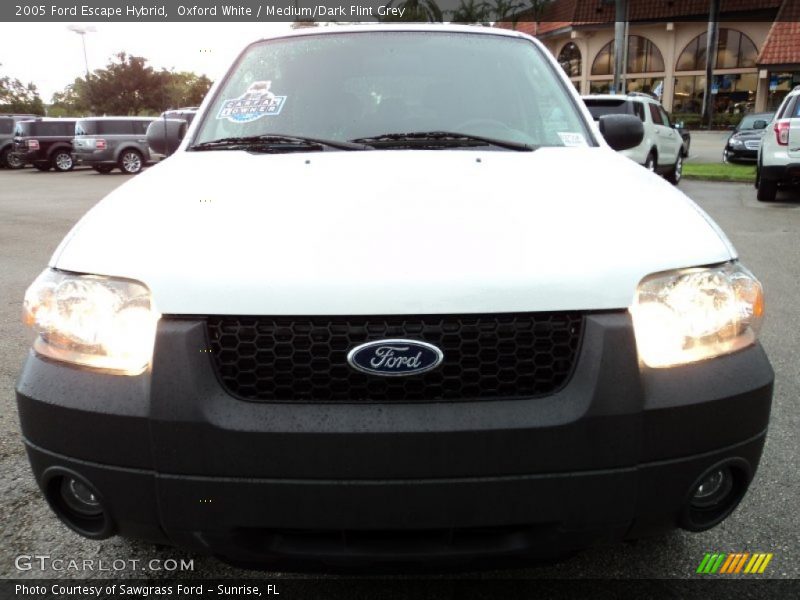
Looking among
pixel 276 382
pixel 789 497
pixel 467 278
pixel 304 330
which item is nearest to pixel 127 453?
pixel 276 382

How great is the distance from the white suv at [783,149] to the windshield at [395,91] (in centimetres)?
853

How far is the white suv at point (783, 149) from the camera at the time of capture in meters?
10.0

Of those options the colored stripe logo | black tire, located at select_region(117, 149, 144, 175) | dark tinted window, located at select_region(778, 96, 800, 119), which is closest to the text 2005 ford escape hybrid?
the colored stripe logo

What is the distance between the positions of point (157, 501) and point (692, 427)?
1.20 meters

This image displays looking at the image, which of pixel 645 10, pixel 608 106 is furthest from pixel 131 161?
pixel 645 10

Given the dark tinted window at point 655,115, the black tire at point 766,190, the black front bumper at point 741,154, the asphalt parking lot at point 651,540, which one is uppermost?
the dark tinted window at point 655,115

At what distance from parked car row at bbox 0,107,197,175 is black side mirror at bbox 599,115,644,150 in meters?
19.8

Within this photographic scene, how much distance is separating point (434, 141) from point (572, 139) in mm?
556

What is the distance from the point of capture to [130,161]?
22.0 m

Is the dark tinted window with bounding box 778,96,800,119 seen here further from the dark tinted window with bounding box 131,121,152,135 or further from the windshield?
the dark tinted window with bounding box 131,121,152,135

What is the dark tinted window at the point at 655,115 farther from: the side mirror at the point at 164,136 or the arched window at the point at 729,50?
the arched window at the point at 729,50

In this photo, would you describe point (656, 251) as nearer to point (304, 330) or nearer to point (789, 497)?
point (304, 330)

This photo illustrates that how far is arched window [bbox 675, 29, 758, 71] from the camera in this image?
40.6 metres

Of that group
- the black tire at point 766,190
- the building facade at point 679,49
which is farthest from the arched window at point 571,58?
the black tire at point 766,190
